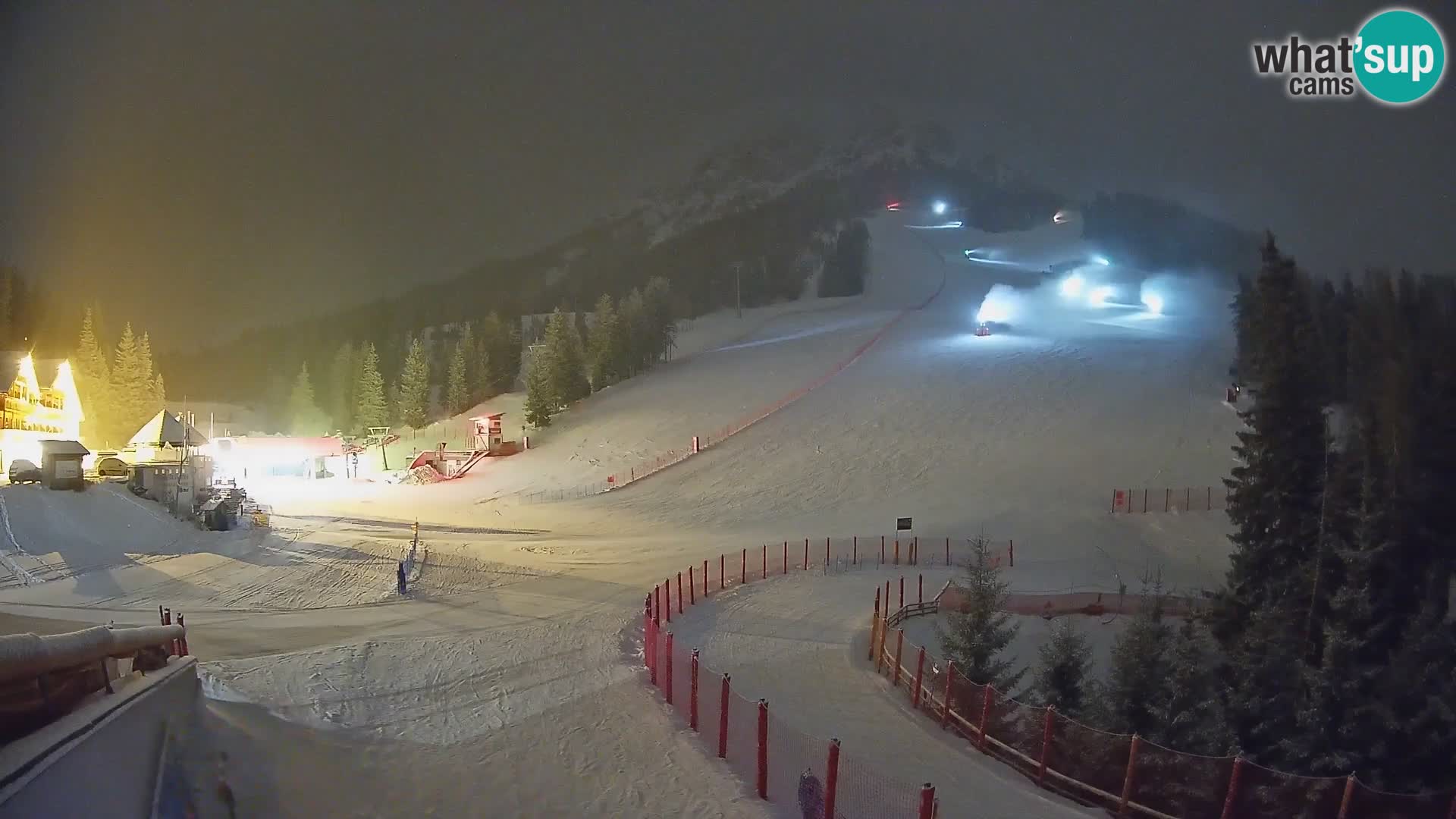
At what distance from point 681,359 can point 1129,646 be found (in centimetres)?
6622

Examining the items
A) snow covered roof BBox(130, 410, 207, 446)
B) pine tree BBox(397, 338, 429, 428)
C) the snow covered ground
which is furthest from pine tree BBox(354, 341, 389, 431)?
snow covered roof BBox(130, 410, 207, 446)

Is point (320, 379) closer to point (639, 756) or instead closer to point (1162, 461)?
point (1162, 461)

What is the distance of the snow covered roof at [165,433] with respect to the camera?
40156 mm

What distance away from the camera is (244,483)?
1874 inches

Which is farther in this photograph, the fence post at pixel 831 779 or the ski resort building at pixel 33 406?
the ski resort building at pixel 33 406

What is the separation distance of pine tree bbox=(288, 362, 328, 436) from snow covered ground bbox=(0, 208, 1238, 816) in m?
48.5

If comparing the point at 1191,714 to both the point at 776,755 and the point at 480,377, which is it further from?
the point at 480,377

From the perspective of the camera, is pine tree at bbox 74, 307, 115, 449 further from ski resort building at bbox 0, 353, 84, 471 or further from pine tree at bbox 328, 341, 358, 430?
pine tree at bbox 328, 341, 358, 430

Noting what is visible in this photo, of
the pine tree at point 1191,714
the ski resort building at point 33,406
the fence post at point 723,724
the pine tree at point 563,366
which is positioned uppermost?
the pine tree at point 563,366

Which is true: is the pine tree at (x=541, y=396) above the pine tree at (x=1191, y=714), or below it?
above

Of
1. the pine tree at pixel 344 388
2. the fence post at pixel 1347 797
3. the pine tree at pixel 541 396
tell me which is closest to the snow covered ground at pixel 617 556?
the fence post at pixel 1347 797

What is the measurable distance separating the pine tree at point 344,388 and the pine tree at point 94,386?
2741 cm

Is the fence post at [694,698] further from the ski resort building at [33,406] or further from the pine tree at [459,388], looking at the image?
the pine tree at [459,388]

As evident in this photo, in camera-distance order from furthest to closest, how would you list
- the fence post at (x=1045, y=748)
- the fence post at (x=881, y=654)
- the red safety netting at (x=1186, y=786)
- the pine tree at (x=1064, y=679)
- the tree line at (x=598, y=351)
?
the tree line at (x=598, y=351)
the fence post at (x=881, y=654)
the pine tree at (x=1064, y=679)
the fence post at (x=1045, y=748)
the red safety netting at (x=1186, y=786)
